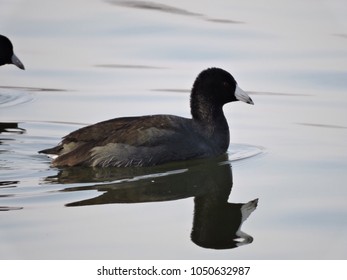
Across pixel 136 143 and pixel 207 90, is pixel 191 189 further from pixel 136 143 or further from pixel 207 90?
pixel 207 90

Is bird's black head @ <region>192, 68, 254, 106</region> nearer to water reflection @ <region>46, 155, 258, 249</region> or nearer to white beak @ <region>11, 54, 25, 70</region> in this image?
water reflection @ <region>46, 155, 258, 249</region>

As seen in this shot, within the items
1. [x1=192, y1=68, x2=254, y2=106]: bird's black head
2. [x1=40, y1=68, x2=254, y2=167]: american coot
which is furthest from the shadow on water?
[x1=40, y1=68, x2=254, y2=167]: american coot

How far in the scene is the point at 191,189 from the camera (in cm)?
884

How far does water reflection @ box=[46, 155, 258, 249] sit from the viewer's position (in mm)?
7781

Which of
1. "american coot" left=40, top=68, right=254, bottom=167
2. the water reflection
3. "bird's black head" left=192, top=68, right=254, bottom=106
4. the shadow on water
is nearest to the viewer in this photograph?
the water reflection

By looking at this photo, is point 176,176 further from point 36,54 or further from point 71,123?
point 36,54

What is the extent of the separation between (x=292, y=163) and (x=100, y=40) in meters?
6.10

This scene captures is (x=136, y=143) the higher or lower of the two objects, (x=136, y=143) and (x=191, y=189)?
the higher

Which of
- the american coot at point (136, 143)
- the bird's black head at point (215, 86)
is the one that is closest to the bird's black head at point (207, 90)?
the bird's black head at point (215, 86)

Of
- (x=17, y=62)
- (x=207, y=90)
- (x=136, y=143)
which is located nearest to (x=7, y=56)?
(x=17, y=62)

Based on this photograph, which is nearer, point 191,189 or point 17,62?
point 191,189

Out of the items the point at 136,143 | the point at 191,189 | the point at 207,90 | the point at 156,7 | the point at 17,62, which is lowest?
the point at 191,189

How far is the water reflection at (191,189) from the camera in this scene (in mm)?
7781

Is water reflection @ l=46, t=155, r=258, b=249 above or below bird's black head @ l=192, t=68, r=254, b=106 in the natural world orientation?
below
